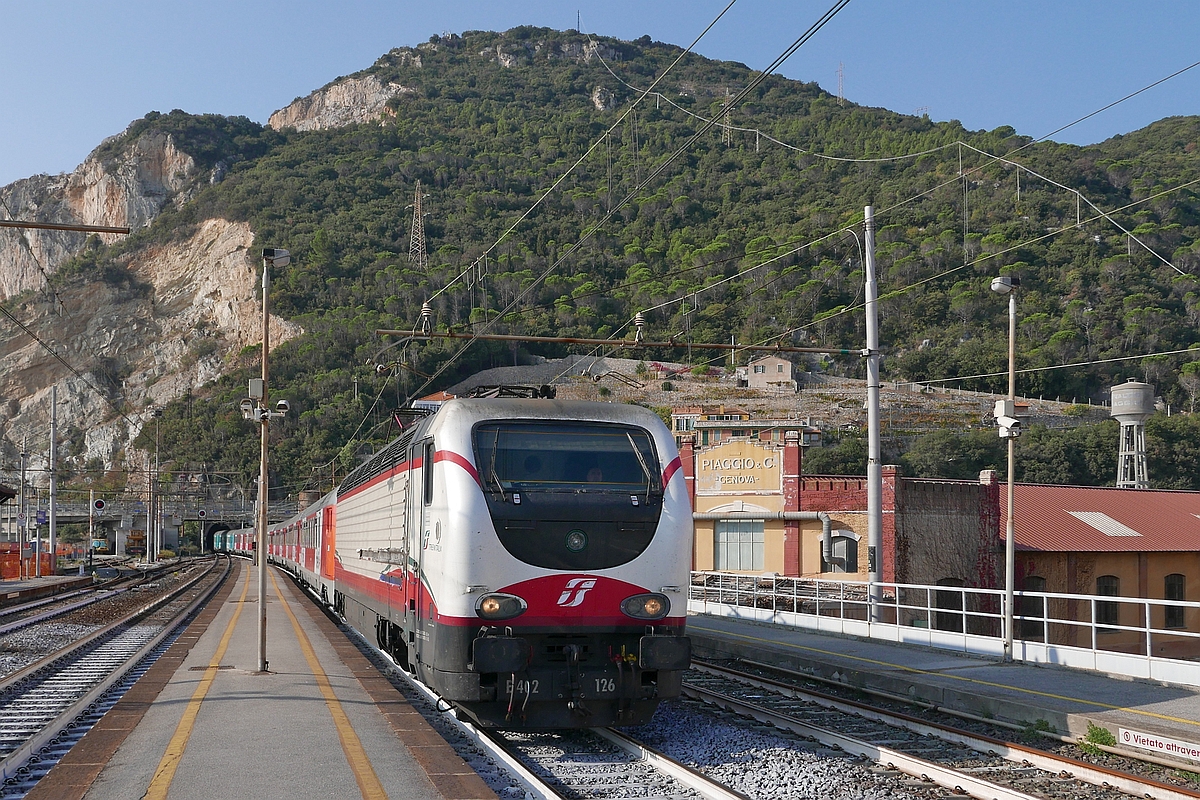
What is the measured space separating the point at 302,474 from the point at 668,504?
113325 mm

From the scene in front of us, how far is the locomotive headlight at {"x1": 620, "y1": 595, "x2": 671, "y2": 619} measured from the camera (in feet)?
32.6

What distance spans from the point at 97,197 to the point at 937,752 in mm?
197048

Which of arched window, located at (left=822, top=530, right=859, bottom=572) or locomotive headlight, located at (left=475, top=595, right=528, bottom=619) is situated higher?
locomotive headlight, located at (left=475, top=595, right=528, bottom=619)

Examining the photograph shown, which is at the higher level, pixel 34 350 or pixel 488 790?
pixel 34 350

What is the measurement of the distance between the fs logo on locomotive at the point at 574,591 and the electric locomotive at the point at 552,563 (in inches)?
0.5

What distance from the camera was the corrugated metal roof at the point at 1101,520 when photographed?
34.0 m

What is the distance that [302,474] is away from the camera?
118125mm

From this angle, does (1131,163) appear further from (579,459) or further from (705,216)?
(579,459)

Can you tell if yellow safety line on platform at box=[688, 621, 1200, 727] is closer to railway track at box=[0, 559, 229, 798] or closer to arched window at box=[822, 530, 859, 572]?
arched window at box=[822, 530, 859, 572]

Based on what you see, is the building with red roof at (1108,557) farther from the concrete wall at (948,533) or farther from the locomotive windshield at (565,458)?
the locomotive windshield at (565,458)

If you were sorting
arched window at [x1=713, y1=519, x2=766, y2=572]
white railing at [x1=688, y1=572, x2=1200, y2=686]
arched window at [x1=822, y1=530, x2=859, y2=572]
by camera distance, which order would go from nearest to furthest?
white railing at [x1=688, y1=572, x2=1200, y2=686] → arched window at [x1=822, y1=530, x2=859, y2=572] → arched window at [x1=713, y1=519, x2=766, y2=572]

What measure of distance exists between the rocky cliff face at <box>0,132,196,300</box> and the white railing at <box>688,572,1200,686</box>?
173 metres

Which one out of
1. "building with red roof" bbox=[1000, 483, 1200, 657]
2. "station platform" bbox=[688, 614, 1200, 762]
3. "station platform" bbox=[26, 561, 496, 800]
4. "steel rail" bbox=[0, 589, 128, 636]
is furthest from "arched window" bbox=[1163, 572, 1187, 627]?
"steel rail" bbox=[0, 589, 128, 636]

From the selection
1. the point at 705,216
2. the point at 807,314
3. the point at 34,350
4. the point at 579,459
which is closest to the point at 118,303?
the point at 34,350
